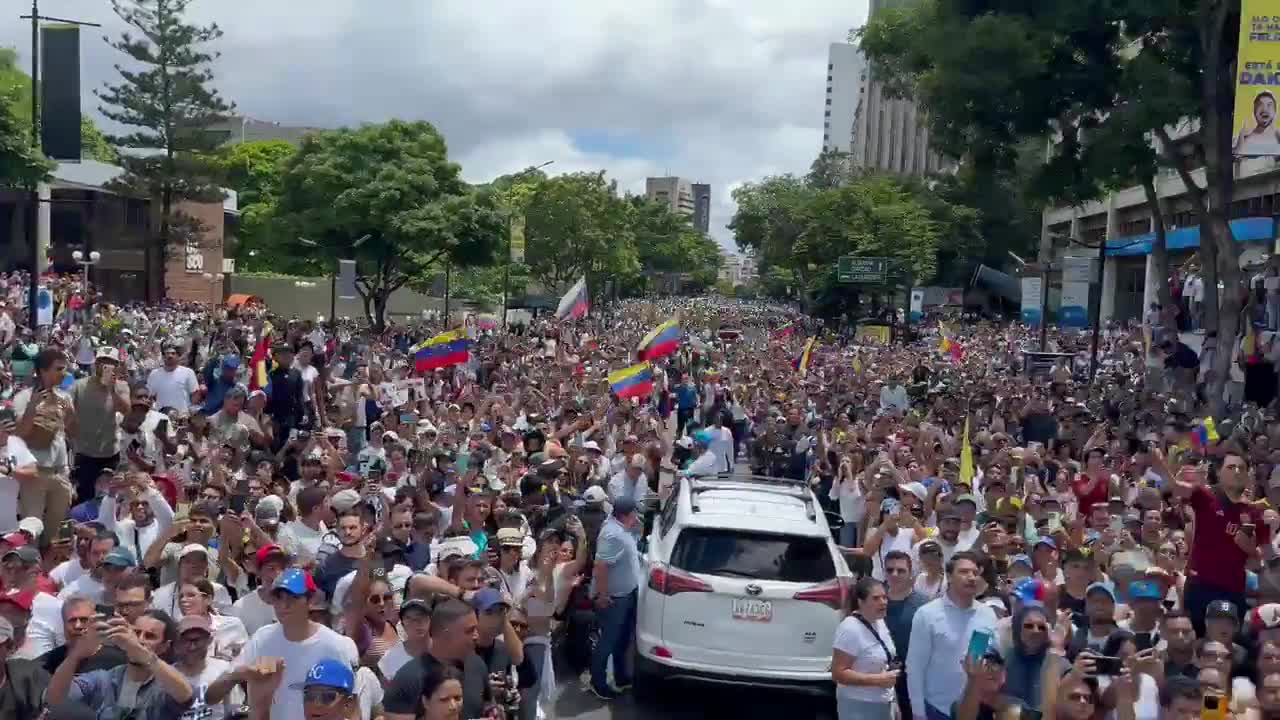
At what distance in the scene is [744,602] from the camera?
344 inches

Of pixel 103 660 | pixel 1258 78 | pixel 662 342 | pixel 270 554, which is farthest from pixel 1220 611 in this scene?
pixel 662 342

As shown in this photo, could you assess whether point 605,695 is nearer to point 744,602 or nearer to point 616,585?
point 616,585

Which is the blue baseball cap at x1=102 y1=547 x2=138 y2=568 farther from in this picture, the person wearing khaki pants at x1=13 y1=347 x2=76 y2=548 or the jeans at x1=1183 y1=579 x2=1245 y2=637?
the jeans at x1=1183 y1=579 x2=1245 y2=637

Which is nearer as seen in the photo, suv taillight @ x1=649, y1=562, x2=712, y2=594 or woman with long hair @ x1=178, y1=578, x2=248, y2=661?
woman with long hair @ x1=178, y1=578, x2=248, y2=661

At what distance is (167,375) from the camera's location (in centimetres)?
1388

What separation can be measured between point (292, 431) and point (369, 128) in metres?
34.7

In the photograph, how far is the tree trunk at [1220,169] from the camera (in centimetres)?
1978

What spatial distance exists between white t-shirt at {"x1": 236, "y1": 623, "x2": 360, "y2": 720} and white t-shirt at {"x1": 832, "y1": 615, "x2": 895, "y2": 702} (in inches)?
99.4

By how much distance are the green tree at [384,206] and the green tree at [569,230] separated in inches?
812

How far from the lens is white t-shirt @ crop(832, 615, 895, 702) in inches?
268

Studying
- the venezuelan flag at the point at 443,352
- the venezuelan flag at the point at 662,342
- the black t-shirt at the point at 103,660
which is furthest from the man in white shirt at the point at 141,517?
the venezuelan flag at the point at 662,342

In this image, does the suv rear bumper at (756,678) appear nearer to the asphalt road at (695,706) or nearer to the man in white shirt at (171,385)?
the asphalt road at (695,706)

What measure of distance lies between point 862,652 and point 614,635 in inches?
122

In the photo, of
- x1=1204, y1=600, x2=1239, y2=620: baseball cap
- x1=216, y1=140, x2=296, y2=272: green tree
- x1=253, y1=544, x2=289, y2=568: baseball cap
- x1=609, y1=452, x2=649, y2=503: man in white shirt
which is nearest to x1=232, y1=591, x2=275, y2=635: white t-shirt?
x1=253, y1=544, x2=289, y2=568: baseball cap
